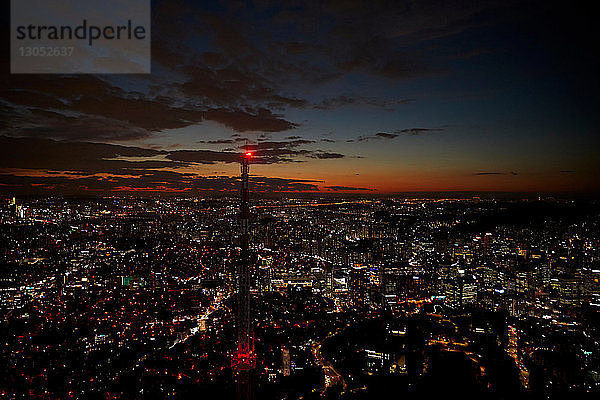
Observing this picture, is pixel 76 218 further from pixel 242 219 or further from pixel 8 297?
pixel 242 219

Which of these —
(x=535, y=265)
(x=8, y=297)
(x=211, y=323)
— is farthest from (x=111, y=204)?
(x=535, y=265)

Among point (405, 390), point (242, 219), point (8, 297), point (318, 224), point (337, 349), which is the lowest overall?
point (337, 349)

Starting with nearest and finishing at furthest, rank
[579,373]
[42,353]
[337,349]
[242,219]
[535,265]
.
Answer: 1. [242,219]
2. [579,373]
3. [42,353]
4. [337,349]
5. [535,265]

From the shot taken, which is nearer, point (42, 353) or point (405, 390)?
point (405, 390)

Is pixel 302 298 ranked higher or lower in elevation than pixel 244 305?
lower

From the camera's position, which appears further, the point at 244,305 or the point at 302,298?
the point at 302,298

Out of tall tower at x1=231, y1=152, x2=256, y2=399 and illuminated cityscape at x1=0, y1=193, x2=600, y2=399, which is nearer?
tall tower at x1=231, y1=152, x2=256, y2=399

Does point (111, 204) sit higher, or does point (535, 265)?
point (111, 204)

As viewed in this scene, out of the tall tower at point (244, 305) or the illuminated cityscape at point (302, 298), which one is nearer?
the tall tower at point (244, 305)
